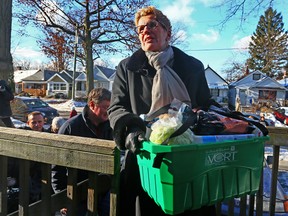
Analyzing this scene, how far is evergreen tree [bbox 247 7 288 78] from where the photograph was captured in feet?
165

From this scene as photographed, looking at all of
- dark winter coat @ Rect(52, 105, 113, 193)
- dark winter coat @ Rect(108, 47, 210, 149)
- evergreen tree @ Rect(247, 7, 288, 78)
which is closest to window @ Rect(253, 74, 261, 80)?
evergreen tree @ Rect(247, 7, 288, 78)

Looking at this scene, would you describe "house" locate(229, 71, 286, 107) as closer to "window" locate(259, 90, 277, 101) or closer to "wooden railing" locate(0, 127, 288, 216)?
"window" locate(259, 90, 277, 101)

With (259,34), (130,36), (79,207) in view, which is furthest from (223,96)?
(79,207)

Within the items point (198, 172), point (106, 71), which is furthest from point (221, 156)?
point (106, 71)

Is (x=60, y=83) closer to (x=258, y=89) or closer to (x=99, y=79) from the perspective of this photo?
(x=99, y=79)

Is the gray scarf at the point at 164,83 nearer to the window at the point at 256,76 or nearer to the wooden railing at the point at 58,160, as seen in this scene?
the wooden railing at the point at 58,160

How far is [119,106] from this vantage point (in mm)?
1730

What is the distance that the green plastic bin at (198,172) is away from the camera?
130cm

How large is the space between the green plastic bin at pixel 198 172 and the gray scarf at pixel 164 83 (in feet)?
1.20

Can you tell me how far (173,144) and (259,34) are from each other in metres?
58.5

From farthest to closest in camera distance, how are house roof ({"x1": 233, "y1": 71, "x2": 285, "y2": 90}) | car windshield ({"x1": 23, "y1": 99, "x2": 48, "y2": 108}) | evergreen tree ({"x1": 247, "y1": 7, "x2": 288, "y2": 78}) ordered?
evergreen tree ({"x1": 247, "y1": 7, "x2": 288, "y2": 78})
house roof ({"x1": 233, "y1": 71, "x2": 285, "y2": 90})
car windshield ({"x1": 23, "y1": 99, "x2": 48, "y2": 108})

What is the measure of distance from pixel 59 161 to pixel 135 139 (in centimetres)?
56

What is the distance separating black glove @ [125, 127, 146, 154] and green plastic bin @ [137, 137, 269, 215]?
34 millimetres

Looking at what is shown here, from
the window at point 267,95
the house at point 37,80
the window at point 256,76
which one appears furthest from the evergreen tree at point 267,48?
the house at point 37,80
